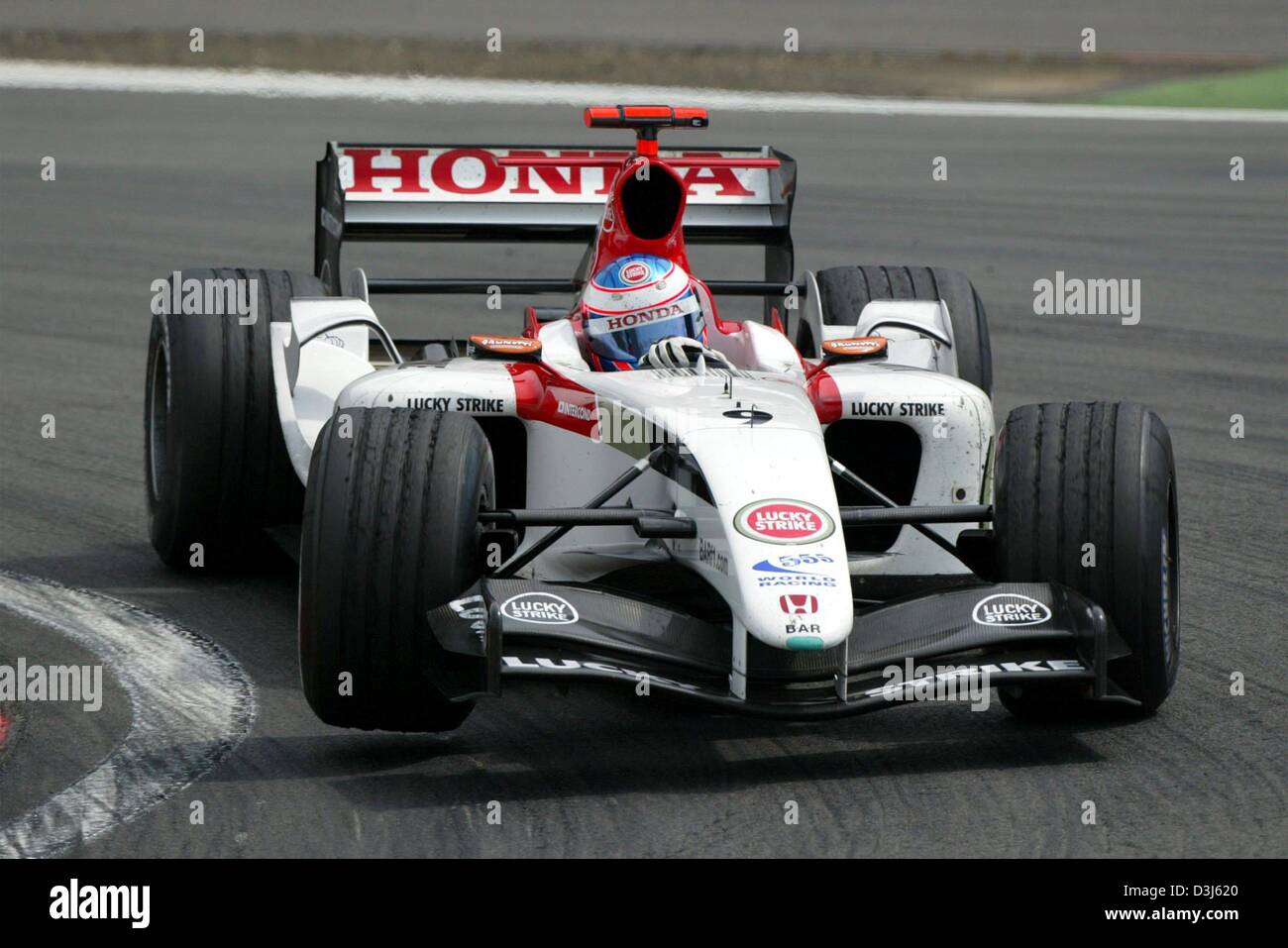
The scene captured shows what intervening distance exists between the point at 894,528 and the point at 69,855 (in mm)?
3091

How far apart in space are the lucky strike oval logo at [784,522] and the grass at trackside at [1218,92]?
28.6 metres

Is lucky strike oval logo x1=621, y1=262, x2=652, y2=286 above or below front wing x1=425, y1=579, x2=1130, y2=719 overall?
above

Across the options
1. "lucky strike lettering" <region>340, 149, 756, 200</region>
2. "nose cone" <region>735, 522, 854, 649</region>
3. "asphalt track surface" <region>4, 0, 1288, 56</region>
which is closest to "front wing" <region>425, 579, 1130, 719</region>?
"nose cone" <region>735, 522, 854, 649</region>

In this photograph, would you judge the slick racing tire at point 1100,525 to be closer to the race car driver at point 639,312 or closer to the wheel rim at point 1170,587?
the wheel rim at point 1170,587

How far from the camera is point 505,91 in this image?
30.5m

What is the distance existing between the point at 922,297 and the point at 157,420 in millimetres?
3209

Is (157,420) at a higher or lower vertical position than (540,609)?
higher

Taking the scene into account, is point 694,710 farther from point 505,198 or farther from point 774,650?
point 505,198

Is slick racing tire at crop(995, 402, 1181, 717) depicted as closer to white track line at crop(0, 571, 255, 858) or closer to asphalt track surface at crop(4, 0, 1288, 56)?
white track line at crop(0, 571, 255, 858)

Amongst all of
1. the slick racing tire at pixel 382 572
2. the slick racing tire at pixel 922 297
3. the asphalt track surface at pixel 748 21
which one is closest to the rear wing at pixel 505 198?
the slick racing tire at pixel 922 297

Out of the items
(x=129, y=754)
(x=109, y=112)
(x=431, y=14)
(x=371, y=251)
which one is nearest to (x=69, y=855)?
(x=129, y=754)

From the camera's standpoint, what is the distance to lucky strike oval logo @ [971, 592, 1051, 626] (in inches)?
230

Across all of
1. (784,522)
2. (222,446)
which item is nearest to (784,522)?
(784,522)

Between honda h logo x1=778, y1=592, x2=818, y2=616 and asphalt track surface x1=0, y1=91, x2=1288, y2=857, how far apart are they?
0.52 metres
